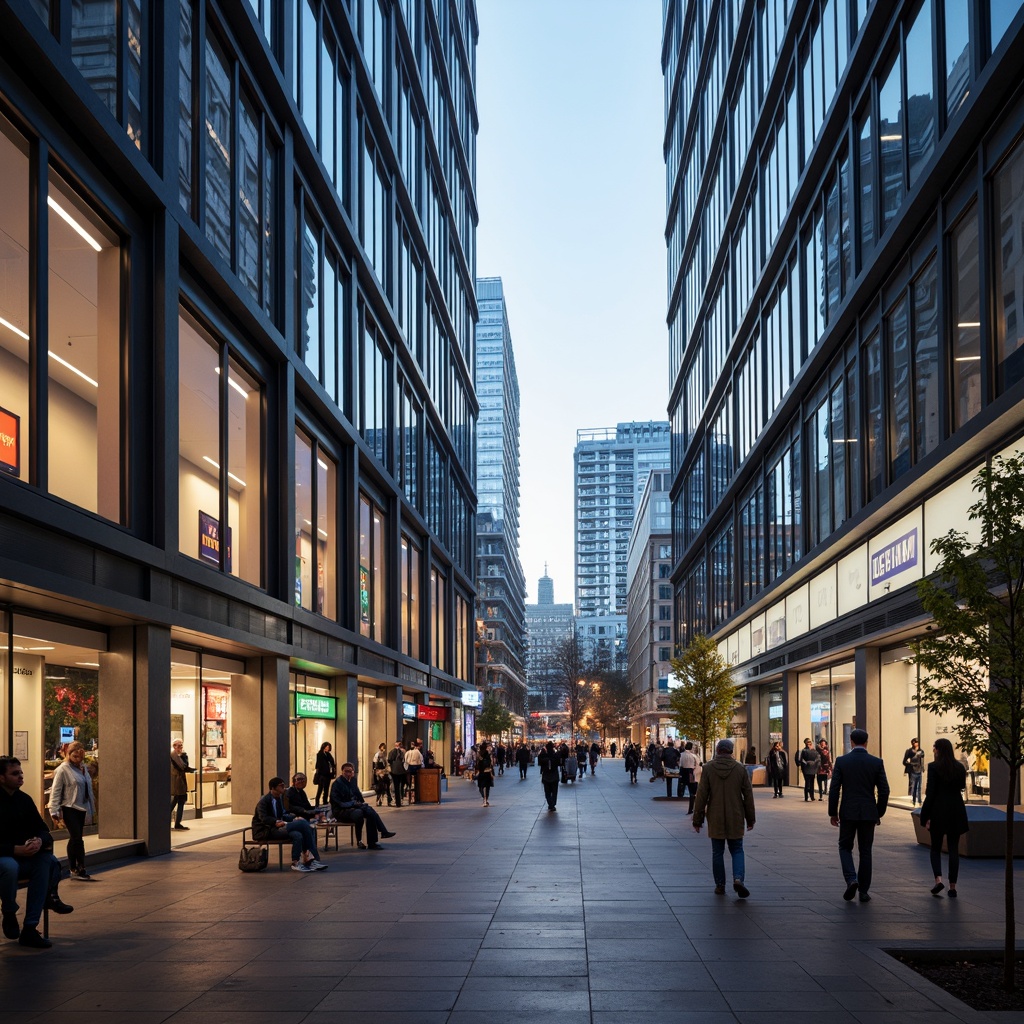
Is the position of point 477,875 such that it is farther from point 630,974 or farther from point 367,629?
point 367,629

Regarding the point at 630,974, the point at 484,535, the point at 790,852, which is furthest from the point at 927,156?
the point at 484,535

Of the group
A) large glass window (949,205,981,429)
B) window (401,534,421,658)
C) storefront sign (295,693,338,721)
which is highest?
large glass window (949,205,981,429)

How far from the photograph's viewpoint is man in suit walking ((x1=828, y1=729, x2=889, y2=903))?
1302 centimetres

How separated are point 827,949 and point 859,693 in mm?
21095

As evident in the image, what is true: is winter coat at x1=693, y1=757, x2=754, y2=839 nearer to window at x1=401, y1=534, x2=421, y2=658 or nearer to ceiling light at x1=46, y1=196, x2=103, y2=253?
ceiling light at x1=46, y1=196, x2=103, y2=253

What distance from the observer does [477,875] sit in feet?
52.5

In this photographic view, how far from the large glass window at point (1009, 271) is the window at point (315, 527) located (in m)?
15.6

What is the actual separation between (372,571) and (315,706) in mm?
7192

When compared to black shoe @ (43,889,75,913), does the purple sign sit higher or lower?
higher

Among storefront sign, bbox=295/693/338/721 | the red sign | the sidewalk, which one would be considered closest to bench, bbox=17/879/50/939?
the sidewalk

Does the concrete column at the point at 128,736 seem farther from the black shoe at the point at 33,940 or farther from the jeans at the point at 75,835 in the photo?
the black shoe at the point at 33,940

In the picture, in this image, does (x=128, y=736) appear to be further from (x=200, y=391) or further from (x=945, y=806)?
(x=945, y=806)

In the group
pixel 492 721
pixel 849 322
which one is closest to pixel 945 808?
pixel 849 322

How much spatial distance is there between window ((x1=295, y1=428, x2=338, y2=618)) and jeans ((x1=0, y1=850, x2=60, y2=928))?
1639 centimetres
